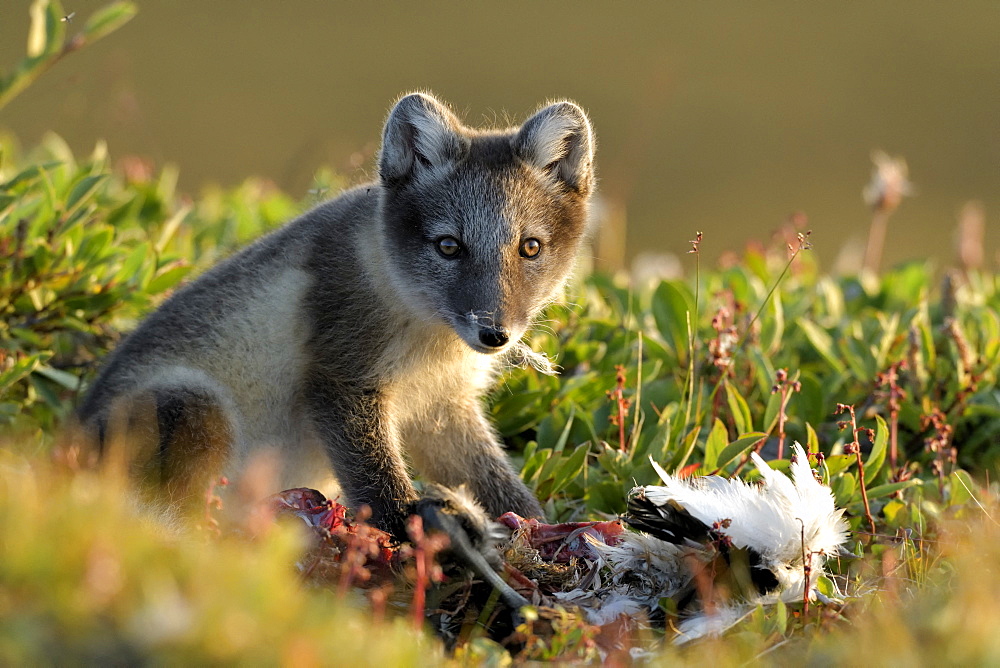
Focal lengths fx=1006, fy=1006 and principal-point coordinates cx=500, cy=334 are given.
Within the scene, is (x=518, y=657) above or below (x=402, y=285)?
below

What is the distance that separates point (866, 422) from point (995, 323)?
0.97m

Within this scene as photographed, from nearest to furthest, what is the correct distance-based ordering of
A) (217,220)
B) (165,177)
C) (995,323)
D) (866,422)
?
1. (866,422)
2. (995,323)
3. (165,177)
4. (217,220)

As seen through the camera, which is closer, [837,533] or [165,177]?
[837,533]

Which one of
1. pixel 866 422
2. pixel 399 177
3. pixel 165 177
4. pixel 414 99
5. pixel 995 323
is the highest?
pixel 414 99

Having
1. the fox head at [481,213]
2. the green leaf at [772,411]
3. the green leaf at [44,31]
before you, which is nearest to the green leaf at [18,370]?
the green leaf at [44,31]

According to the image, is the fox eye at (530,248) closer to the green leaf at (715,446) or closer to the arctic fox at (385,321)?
the arctic fox at (385,321)

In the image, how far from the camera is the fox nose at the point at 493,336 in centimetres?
377

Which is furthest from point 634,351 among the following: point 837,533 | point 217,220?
point 217,220

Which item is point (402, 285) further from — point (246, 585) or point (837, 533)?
point (246, 585)

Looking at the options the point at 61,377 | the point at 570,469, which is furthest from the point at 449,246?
the point at 61,377

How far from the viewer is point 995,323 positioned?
508cm

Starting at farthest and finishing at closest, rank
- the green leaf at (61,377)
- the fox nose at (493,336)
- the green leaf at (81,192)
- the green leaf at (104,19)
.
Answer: the green leaf at (81,192)
the green leaf at (61,377)
the green leaf at (104,19)
the fox nose at (493,336)

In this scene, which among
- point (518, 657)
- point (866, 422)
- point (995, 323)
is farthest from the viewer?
point (995, 323)

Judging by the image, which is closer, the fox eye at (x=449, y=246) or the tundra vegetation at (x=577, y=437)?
the tundra vegetation at (x=577, y=437)
